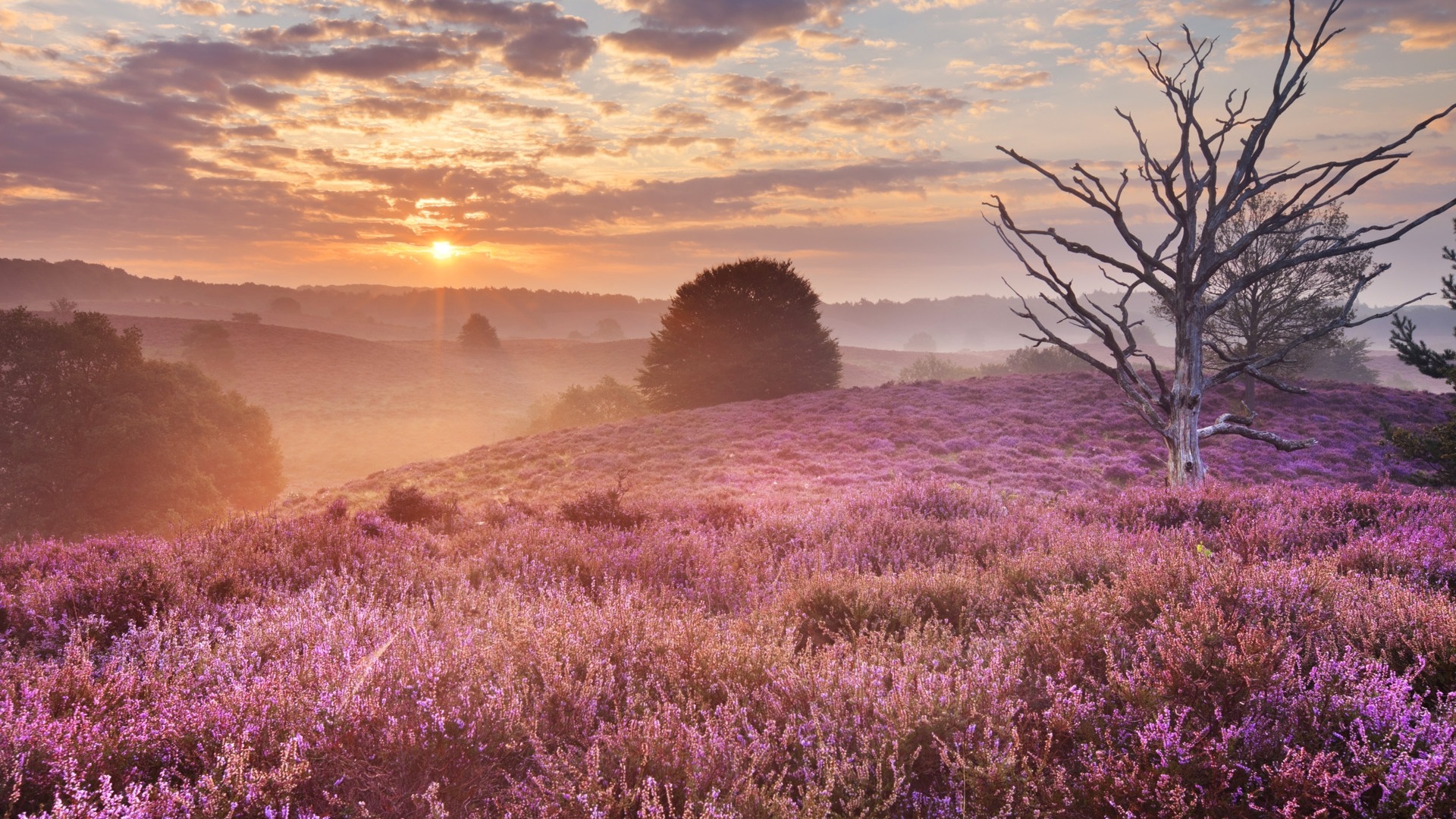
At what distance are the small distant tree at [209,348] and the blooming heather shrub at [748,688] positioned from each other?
6408cm

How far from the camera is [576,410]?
4719 cm

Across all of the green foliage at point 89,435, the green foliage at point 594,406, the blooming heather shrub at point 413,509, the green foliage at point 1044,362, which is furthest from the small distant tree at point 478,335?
the blooming heather shrub at point 413,509

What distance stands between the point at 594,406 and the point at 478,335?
4277 cm

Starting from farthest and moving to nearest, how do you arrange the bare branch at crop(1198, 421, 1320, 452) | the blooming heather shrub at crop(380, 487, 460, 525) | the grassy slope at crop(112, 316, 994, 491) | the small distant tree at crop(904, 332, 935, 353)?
the small distant tree at crop(904, 332, 935, 353) < the grassy slope at crop(112, 316, 994, 491) < the blooming heather shrub at crop(380, 487, 460, 525) < the bare branch at crop(1198, 421, 1320, 452)

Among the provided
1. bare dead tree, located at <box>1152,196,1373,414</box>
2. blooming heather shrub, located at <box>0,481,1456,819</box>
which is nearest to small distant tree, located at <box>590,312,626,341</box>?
bare dead tree, located at <box>1152,196,1373,414</box>

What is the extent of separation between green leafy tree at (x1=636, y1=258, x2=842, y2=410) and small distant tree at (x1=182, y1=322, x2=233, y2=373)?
45.0 meters

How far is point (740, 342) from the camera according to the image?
110 ft

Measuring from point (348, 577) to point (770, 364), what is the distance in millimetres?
28676

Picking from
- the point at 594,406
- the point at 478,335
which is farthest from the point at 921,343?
the point at 594,406

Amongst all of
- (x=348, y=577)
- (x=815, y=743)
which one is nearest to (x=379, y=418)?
(x=348, y=577)

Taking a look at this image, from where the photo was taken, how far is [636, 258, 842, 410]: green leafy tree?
108 ft

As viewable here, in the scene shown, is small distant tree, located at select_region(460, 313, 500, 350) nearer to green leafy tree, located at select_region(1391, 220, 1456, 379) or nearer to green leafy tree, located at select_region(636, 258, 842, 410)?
green leafy tree, located at select_region(636, 258, 842, 410)

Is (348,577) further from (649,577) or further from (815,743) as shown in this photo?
(815,743)

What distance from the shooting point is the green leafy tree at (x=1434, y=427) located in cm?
1260
